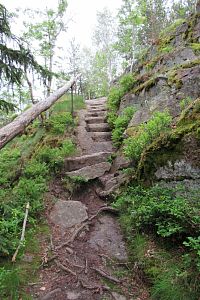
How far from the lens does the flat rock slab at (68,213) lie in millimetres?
5852

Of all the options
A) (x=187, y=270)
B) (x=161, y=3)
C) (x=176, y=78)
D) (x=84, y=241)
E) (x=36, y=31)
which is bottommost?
(x=84, y=241)

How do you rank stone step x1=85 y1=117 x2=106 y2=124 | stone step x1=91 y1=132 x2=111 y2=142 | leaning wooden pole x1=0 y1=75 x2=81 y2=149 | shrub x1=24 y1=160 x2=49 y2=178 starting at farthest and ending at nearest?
stone step x1=85 y1=117 x2=106 y2=124 → stone step x1=91 y1=132 x2=111 y2=142 → shrub x1=24 y1=160 x2=49 y2=178 → leaning wooden pole x1=0 y1=75 x2=81 y2=149

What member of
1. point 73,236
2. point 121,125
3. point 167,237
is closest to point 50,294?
point 73,236

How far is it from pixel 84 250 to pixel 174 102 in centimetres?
562

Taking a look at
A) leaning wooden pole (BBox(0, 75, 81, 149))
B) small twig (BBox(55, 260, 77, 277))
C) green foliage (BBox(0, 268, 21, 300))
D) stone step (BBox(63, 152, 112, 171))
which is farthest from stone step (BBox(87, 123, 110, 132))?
green foliage (BBox(0, 268, 21, 300))

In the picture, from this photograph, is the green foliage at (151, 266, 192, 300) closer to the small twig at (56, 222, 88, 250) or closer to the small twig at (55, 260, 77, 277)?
the small twig at (55, 260, 77, 277)

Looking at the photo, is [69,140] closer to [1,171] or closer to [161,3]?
[1,171]

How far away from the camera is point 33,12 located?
45.2 ft

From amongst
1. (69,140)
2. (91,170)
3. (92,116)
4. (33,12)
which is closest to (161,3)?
(33,12)

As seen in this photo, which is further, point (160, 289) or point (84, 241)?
point (84, 241)

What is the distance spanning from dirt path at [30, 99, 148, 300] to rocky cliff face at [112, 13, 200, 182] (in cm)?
151

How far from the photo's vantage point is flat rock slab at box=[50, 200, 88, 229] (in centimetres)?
585

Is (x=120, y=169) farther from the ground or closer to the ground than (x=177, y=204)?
closer to the ground

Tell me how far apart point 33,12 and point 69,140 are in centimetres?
842
